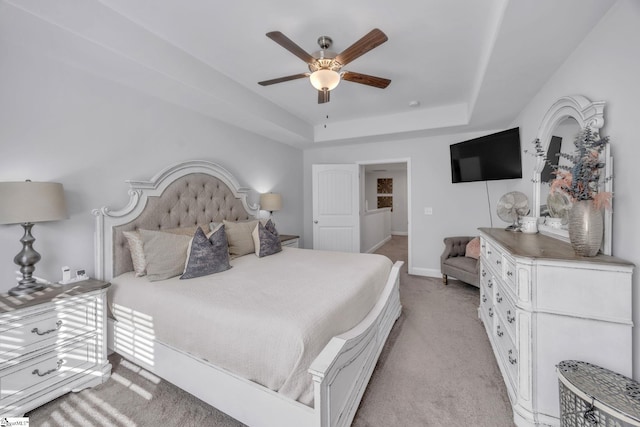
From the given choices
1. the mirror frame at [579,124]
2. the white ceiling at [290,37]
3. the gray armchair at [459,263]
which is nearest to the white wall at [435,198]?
the gray armchair at [459,263]

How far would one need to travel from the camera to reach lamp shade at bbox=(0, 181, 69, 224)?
63.1 inches

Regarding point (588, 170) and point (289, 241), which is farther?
point (289, 241)

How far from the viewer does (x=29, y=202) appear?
5.49 ft

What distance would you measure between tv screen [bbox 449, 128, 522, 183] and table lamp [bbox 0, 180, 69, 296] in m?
4.57

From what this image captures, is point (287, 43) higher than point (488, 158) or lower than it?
higher

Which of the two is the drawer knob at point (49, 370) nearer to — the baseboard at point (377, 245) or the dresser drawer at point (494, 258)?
the dresser drawer at point (494, 258)

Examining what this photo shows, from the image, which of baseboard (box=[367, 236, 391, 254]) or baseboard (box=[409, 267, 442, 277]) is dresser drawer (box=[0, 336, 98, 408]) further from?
baseboard (box=[367, 236, 391, 254])

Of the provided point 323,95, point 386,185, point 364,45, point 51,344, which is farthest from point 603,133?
point 386,185

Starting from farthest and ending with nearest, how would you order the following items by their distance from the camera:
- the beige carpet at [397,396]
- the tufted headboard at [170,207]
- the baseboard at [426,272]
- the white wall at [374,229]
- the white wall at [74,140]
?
the white wall at [374,229] < the baseboard at [426,272] < the tufted headboard at [170,207] < the white wall at [74,140] < the beige carpet at [397,396]

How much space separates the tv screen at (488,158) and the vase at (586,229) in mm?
2076

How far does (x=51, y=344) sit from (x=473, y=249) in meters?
4.48

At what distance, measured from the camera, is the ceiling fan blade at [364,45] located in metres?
1.69

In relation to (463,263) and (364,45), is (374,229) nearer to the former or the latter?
(463,263)

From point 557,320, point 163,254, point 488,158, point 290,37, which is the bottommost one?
point 557,320
